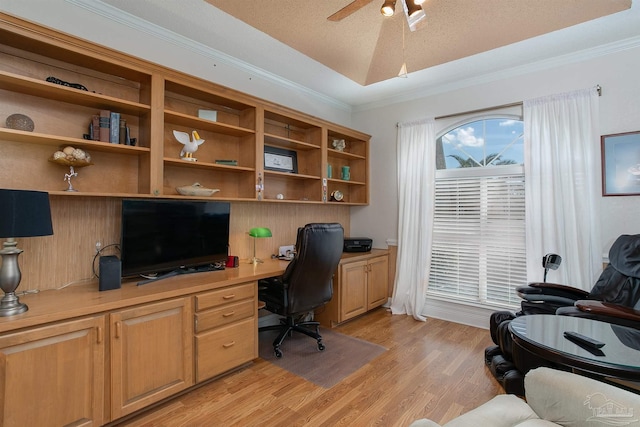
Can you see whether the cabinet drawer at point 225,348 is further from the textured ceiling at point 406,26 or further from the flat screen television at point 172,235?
the textured ceiling at point 406,26

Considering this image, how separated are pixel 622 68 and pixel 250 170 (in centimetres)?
347

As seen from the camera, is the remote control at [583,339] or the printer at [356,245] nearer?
the remote control at [583,339]

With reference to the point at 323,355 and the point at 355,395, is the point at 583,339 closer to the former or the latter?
the point at 355,395

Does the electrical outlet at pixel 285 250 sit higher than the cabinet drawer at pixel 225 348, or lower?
higher

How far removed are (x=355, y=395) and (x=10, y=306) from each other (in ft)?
6.86

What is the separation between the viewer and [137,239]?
2236 mm

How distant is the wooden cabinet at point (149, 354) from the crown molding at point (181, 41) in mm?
2145

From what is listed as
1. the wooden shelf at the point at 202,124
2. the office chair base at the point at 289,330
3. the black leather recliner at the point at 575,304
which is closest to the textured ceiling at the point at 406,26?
the wooden shelf at the point at 202,124

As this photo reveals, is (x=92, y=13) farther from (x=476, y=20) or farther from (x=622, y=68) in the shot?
(x=622, y=68)

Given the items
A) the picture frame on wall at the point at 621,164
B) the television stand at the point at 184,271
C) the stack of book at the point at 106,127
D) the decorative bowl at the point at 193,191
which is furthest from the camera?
the picture frame on wall at the point at 621,164

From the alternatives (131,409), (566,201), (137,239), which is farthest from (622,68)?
(131,409)

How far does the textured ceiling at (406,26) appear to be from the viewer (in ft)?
7.48

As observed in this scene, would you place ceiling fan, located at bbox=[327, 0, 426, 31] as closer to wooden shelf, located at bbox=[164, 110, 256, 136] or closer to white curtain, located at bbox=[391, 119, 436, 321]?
wooden shelf, located at bbox=[164, 110, 256, 136]

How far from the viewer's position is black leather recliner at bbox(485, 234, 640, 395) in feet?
6.50
